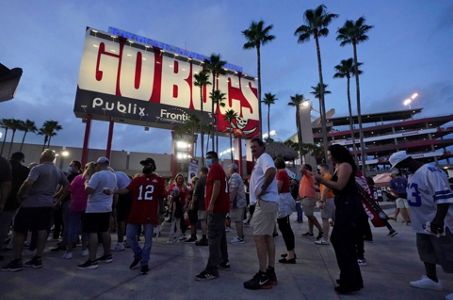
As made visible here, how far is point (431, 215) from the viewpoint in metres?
2.93

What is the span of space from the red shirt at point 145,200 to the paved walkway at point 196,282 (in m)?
0.78

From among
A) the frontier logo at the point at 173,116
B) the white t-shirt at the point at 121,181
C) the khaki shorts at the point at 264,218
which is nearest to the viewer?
the khaki shorts at the point at 264,218

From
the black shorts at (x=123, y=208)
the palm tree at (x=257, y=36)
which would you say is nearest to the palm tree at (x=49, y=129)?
the palm tree at (x=257, y=36)

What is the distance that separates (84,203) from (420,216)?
18.0ft

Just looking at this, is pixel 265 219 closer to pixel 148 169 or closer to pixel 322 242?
pixel 148 169

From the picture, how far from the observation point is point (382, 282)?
3215 mm

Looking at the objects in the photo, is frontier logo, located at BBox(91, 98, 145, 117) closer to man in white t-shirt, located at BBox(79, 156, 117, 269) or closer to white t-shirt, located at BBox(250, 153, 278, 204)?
man in white t-shirt, located at BBox(79, 156, 117, 269)

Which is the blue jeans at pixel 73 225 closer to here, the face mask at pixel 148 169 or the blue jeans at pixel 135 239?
the blue jeans at pixel 135 239

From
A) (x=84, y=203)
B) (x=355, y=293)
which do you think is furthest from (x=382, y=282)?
(x=84, y=203)

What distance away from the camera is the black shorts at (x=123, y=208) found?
5.62 m

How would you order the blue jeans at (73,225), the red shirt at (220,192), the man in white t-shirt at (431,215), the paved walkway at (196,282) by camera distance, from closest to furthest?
the man in white t-shirt at (431,215), the paved walkway at (196,282), the red shirt at (220,192), the blue jeans at (73,225)

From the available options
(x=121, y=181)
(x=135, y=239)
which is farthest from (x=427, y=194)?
(x=121, y=181)

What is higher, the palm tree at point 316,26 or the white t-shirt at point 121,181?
the palm tree at point 316,26

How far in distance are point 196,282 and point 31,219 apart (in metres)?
2.90
